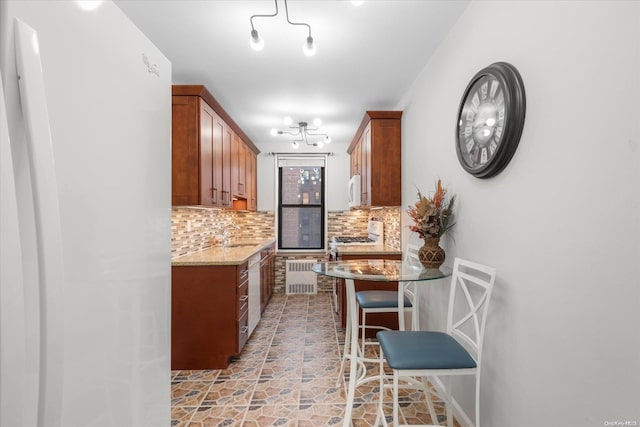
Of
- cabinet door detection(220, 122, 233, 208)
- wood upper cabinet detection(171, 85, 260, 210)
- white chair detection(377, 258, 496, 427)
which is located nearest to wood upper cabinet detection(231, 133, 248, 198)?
cabinet door detection(220, 122, 233, 208)

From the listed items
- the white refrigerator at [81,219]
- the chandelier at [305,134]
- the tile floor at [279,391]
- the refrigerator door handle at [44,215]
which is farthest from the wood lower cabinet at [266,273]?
the refrigerator door handle at [44,215]

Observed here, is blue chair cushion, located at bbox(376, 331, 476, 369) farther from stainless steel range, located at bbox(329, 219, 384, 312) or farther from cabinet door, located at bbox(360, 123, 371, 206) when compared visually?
stainless steel range, located at bbox(329, 219, 384, 312)

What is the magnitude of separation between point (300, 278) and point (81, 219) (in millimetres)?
4400

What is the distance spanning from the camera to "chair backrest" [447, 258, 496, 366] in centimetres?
153

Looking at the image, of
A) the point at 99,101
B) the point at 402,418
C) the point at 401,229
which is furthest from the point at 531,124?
the point at 401,229

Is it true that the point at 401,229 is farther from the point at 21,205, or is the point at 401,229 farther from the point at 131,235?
the point at 21,205

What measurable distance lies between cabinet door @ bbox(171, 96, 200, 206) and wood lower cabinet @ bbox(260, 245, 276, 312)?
155 centimetres

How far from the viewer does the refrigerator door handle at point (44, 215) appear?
1.77ft

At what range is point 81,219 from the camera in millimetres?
692

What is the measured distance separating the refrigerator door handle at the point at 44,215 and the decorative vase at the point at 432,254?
2.01m

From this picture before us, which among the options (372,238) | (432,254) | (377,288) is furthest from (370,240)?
(432,254)

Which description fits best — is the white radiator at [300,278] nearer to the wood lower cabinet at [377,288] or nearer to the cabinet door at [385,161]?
the wood lower cabinet at [377,288]

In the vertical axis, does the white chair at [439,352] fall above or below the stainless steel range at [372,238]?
below

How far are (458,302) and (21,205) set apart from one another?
2.13 m
